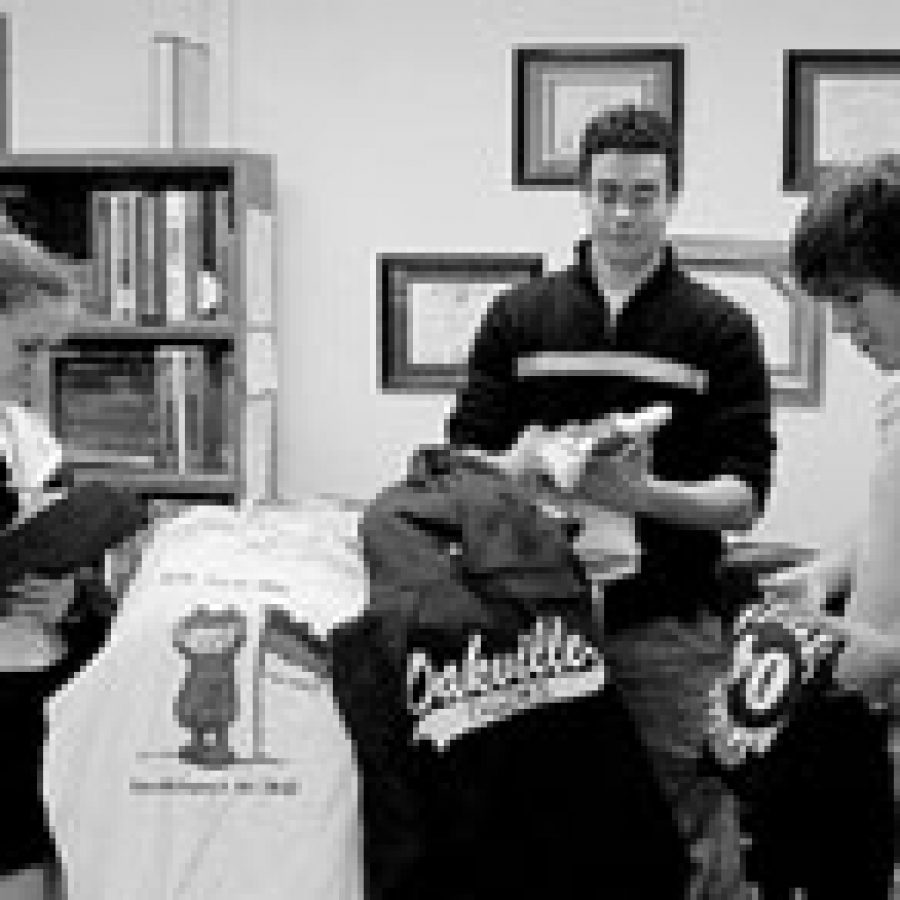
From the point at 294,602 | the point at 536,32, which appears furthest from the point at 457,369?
the point at 294,602

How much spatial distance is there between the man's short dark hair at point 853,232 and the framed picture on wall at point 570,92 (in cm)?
203

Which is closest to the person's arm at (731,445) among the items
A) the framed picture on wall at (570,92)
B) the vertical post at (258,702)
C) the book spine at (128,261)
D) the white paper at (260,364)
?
the vertical post at (258,702)

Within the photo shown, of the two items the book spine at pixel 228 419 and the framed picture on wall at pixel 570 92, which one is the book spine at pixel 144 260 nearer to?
the book spine at pixel 228 419

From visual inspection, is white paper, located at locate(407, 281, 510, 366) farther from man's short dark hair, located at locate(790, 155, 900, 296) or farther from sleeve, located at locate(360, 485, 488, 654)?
man's short dark hair, located at locate(790, 155, 900, 296)

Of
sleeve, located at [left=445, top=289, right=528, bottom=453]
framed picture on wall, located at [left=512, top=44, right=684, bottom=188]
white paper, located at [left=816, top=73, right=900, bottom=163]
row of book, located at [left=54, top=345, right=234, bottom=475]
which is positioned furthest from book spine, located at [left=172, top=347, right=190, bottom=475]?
white paper, located at [left=816, top=73, right=900, bottom=163]

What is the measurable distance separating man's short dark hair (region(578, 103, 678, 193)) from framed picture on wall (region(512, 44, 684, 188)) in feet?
3.89

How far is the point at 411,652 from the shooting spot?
230 centimetres

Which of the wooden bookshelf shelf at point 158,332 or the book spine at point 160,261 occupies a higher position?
the book spine at point 160,261

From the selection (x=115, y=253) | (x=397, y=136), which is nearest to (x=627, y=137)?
(x=397, y=136)

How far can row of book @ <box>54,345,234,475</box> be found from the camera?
401 cm

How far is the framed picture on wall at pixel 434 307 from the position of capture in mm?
4059

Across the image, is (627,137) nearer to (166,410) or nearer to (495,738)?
(495,738)

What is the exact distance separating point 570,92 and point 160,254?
0.98 m

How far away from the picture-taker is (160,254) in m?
4.00
